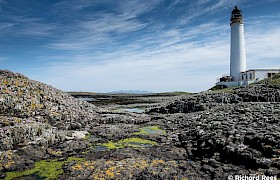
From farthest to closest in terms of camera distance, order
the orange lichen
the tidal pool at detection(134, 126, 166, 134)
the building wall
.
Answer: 1. the building wall
2. the tidal pool at detection(134, 126, 166, 134)
3. the orange lichen

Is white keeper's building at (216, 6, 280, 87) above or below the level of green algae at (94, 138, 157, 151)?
above

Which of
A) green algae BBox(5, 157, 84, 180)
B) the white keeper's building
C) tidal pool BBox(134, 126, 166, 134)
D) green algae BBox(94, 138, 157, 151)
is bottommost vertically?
green algae BBox(5, 157, 84, 180)

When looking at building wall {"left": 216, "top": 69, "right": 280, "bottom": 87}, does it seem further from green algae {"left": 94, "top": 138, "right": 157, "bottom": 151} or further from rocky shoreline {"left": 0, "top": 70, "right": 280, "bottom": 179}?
green algae {"left": 94, "top": 138, "right": 157, "bottom": 151}

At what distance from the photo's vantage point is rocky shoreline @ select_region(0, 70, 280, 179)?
11.8 meters

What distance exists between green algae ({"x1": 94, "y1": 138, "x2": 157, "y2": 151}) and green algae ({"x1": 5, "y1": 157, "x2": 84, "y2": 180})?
3.44 m

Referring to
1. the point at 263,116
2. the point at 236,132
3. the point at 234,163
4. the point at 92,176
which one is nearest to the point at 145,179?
the point at 92,176

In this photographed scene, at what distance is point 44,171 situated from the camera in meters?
12.7

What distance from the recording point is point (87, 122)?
84.3 feet

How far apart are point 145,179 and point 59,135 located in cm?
1047

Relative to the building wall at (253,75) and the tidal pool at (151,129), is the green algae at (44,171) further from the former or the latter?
the building wall at (253,75)

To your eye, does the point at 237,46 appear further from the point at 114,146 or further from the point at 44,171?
the point at 44,171

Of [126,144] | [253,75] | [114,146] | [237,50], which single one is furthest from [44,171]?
[237,50]

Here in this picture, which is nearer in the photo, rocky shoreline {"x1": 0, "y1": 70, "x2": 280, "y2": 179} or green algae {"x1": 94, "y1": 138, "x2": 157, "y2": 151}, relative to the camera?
rocky shoreline {"x1": 0, "y1": 70, "x2": 280, "y2": 179}

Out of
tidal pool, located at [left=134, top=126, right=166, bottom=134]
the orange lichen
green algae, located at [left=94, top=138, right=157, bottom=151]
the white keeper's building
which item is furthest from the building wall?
the orange lichen
